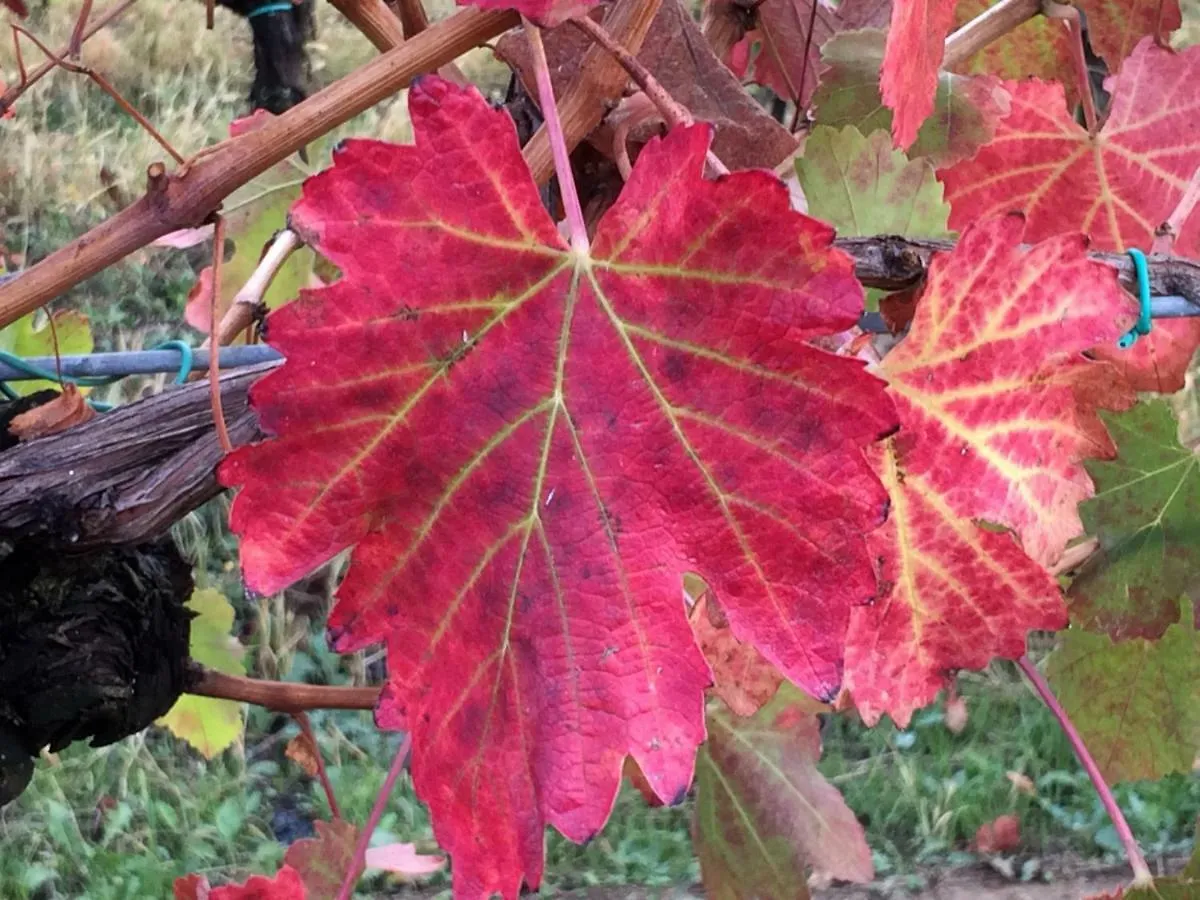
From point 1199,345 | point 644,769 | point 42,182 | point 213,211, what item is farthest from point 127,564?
point 42,182

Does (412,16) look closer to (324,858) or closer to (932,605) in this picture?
(932,605)

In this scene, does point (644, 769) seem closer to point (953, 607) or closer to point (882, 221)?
point (953, 607)

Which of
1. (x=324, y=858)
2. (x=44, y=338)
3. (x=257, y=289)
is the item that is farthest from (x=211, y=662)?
(x=257, y=289)

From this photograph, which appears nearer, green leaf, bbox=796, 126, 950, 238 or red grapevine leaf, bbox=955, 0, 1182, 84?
green leaf, bbox=796, 126, 950, 238

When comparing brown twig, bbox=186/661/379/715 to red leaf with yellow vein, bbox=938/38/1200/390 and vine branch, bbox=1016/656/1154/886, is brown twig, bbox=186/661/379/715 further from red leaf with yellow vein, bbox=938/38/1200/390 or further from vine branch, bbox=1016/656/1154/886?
red leaf with yellow vein, bbox=938/38/1200/390

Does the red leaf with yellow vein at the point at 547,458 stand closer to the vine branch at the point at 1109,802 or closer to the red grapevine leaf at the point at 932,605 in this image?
the red grapevine leaf at the point at 932,605

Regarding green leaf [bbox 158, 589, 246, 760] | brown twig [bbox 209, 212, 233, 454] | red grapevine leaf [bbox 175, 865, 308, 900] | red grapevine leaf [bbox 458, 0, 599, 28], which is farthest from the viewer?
green leaf [bbox 158, 589, 246, 760]

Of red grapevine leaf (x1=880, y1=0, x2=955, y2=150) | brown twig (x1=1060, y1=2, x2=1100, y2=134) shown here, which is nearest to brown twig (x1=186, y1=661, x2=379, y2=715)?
red grapevine leaf (x1=880, y1=0, x2=955, y2=150)

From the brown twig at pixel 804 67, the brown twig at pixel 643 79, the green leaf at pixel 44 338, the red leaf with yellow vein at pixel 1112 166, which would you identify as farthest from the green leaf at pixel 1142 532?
the green leaf at pixel 44 338
